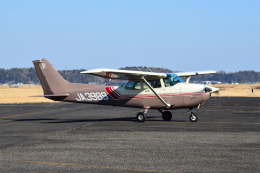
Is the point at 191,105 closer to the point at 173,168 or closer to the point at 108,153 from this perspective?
the point at 108,153

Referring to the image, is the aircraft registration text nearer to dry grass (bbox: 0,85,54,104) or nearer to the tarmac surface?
the tarmac surface

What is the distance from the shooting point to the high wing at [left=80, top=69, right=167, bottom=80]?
17.3m

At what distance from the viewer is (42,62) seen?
2103cm

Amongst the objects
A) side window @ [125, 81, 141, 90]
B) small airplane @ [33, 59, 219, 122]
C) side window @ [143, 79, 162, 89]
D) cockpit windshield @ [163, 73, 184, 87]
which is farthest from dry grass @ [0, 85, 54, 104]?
cockpit windshield @ [163, 73, 184, 87]

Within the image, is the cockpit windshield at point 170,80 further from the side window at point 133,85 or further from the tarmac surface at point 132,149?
the tarmac surface at point 132,149

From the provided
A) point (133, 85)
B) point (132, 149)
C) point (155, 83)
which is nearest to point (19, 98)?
point (133, 85)

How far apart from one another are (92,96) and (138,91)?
235cm

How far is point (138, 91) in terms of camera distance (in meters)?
19.8

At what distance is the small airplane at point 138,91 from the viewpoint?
18.7m

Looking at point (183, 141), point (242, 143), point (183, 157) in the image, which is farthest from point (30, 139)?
point (242, 143)

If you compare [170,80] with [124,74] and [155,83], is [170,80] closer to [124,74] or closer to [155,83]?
[155,83]

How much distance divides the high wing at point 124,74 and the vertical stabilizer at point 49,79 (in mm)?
3675

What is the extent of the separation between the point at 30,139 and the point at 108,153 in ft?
13.6

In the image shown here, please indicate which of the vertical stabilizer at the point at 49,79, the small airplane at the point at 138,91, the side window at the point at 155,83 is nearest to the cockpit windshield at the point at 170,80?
the small airplane at the point at 138,91
